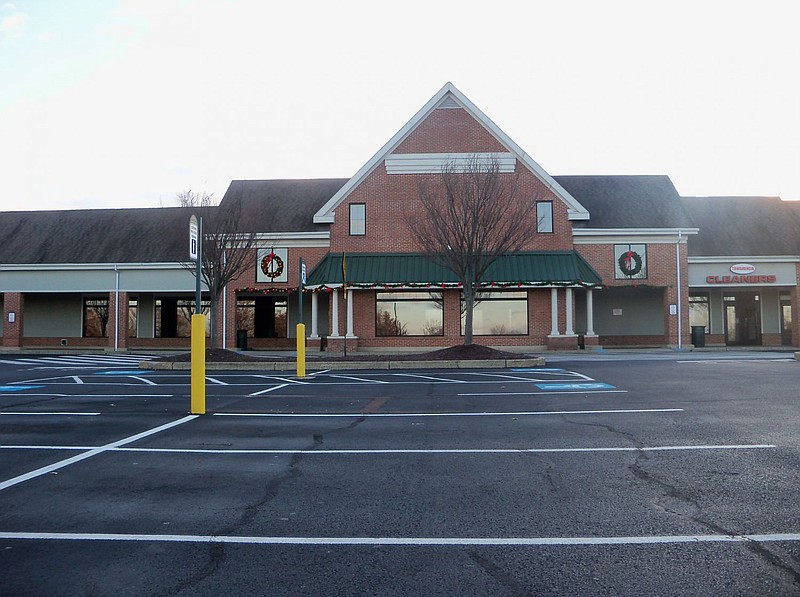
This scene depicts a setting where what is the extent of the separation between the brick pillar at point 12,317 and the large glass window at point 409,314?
18.3 meters

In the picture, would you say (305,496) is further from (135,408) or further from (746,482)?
(135,408)

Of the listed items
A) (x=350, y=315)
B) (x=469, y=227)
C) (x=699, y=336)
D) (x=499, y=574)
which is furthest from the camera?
(x=699, y=336)

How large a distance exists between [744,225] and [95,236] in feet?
108

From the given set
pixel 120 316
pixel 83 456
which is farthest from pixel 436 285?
pixel 83 456

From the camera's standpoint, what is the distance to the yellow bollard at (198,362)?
9.98 metres

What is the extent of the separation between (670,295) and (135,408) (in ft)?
82.2

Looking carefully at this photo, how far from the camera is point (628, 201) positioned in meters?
32.1

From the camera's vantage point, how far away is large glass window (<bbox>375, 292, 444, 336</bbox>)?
29016 millimetres

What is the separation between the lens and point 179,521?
488 centimetres

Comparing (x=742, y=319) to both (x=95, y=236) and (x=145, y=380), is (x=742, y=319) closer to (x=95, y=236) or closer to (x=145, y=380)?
(x=145, y=380)

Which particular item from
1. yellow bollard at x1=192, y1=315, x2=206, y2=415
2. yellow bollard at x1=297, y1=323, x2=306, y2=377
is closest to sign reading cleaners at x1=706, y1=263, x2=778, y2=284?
yellow bollard at x1=297, y1=323, x2=306, y2=377

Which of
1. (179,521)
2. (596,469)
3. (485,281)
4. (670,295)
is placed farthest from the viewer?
(670,295)

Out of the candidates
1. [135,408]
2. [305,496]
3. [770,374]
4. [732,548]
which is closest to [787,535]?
[732,548]

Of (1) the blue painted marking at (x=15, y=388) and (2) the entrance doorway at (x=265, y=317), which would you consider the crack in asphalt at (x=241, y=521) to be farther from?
(2) the entrance doorway at (x=265, y=317)
